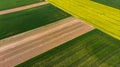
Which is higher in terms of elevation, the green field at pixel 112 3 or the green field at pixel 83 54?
the green field at pixel 112 3

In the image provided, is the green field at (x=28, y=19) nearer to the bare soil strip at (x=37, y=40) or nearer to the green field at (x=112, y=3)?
the bare soil strip at (x=37, y=40)

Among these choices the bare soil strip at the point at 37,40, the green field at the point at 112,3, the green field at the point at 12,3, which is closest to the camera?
the bare soil strip at the point at 37,40

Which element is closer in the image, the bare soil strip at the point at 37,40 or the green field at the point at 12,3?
the bare soil strip at the point at 37,40

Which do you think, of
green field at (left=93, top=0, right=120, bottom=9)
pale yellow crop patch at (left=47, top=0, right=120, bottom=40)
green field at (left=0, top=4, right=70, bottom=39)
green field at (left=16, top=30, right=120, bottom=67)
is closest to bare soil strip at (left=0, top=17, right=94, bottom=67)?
green field at (left=16, top=30, right=120, bottom=67)

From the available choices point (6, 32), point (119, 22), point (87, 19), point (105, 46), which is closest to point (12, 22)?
point (6, 32)

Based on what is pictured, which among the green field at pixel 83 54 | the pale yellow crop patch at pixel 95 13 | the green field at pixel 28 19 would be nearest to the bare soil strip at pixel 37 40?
the green field at pixel 83 54

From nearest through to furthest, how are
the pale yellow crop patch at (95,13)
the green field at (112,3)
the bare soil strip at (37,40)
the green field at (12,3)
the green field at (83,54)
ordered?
1. the green field at (83,54)
2. the bare soil strip at (37,40)
3. the pale yellow crop patch at (95,13)
4. the green field at (12,3)
5. the green field at (112,3)

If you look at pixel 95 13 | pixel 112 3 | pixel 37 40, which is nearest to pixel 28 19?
pixel 37 40
